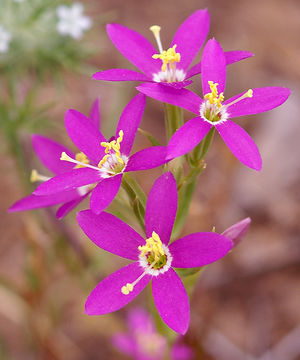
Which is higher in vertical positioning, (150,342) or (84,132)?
(84,132)

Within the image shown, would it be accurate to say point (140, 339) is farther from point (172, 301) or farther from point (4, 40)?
point (4, 40)

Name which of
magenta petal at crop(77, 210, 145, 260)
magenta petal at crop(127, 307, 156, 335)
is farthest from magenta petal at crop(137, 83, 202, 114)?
magenta petal at crop(127, 307, 156, 335)

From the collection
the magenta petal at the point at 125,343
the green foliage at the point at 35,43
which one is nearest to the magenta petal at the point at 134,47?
the green foliage at the point at 35,43

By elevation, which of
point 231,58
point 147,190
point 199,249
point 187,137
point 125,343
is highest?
point 231,58

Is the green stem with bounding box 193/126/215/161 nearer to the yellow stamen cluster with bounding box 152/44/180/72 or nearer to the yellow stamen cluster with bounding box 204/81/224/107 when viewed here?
the yellow stamen cluster with bounding box 204/81/224/107

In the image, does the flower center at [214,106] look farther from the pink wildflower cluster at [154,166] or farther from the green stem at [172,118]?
the green stem at [172,118]

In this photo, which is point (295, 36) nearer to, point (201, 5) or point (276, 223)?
point (201, 5)

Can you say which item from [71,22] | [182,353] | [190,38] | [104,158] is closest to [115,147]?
[104,158]
